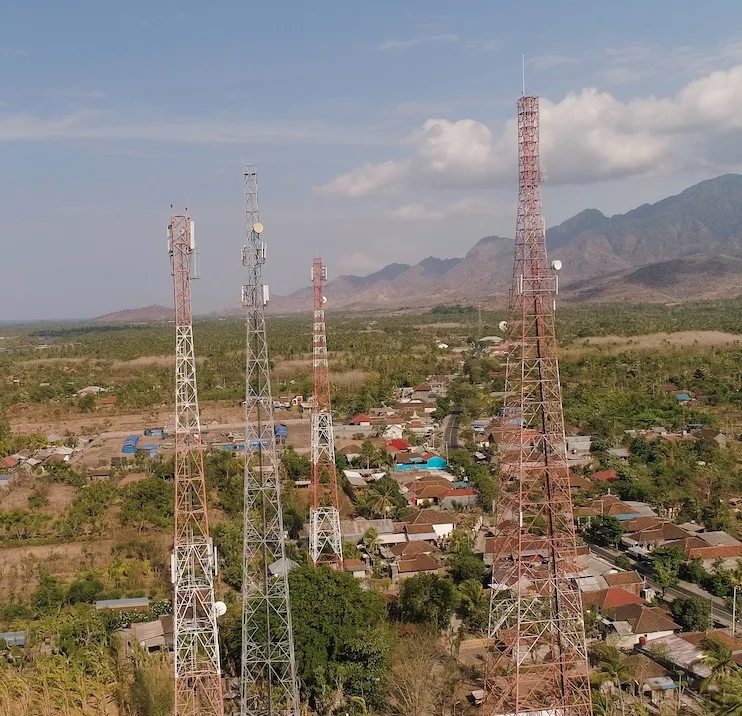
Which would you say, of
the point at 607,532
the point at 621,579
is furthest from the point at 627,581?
the point at 607,532

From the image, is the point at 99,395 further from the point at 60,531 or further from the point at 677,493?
the point at 677,493

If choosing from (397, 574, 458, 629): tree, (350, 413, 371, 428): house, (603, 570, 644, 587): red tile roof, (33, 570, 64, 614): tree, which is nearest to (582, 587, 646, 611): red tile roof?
(603, 570, 644, 587): red tile roof

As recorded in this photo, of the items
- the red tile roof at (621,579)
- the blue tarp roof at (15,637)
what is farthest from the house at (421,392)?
the blue tarp roof at (15,637)

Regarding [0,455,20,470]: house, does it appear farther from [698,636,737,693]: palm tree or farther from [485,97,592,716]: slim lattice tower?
[698,636,737,693]: palm tree

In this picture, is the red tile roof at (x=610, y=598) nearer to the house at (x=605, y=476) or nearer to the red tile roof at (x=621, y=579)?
the red tile roof at (x=621, y=579)

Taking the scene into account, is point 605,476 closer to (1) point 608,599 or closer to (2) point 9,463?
(1) point 608,599

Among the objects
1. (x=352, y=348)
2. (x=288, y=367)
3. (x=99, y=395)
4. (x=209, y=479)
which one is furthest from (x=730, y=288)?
(x=209, y=479)
